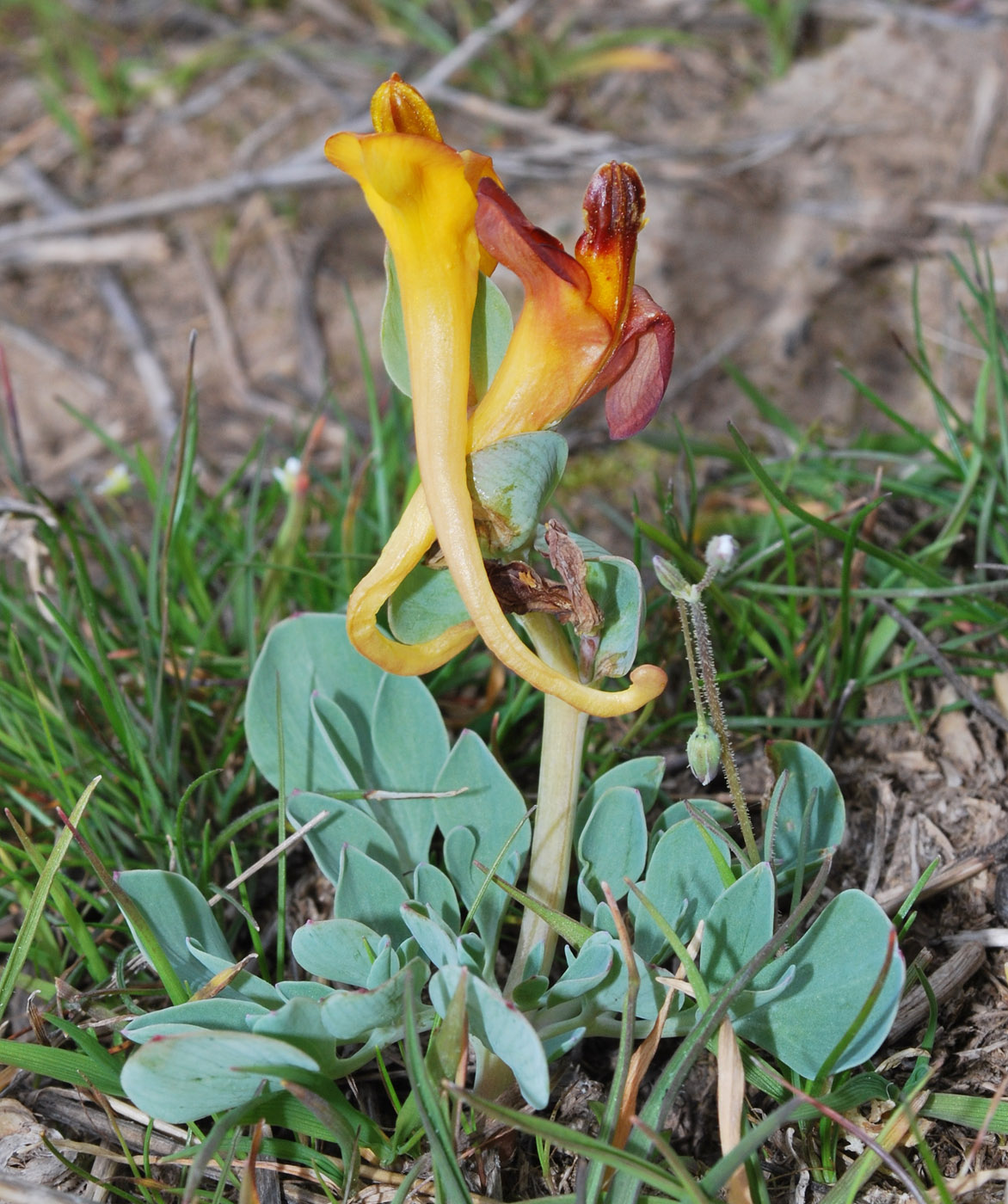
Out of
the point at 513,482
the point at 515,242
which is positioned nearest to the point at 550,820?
the point at 513,482

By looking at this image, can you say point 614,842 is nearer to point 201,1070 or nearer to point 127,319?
point 201,1070

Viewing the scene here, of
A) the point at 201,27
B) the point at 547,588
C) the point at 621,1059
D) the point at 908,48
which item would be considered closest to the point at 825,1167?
the point at 621,1059

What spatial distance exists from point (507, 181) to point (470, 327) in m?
2.91

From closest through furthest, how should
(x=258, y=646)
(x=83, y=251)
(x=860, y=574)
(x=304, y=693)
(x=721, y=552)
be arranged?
(x=721, y=552) → (x=304, y=693) → (x=258, y=646) → (x=860, y=574) → (x=83, y=251)

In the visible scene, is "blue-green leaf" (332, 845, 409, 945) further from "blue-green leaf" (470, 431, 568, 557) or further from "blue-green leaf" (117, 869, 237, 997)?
"blue-green leaf" (470, 431, 568, 557)

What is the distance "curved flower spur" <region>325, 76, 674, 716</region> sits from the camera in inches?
45.8

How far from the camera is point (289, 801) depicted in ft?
5.19

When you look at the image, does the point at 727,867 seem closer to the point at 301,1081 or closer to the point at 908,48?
the point at 301,1081

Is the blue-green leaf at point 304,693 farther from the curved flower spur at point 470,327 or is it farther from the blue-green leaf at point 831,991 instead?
the blue-green leaf at point 831,991

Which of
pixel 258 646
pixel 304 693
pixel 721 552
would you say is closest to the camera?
pixel 721 552

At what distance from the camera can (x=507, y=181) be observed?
12.8 feet

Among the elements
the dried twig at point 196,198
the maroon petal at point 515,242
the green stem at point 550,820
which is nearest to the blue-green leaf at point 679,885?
the green stem at point 550,820

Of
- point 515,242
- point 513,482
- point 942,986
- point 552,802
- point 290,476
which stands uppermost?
point 515,242

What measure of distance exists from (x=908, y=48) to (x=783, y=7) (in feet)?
1.68
